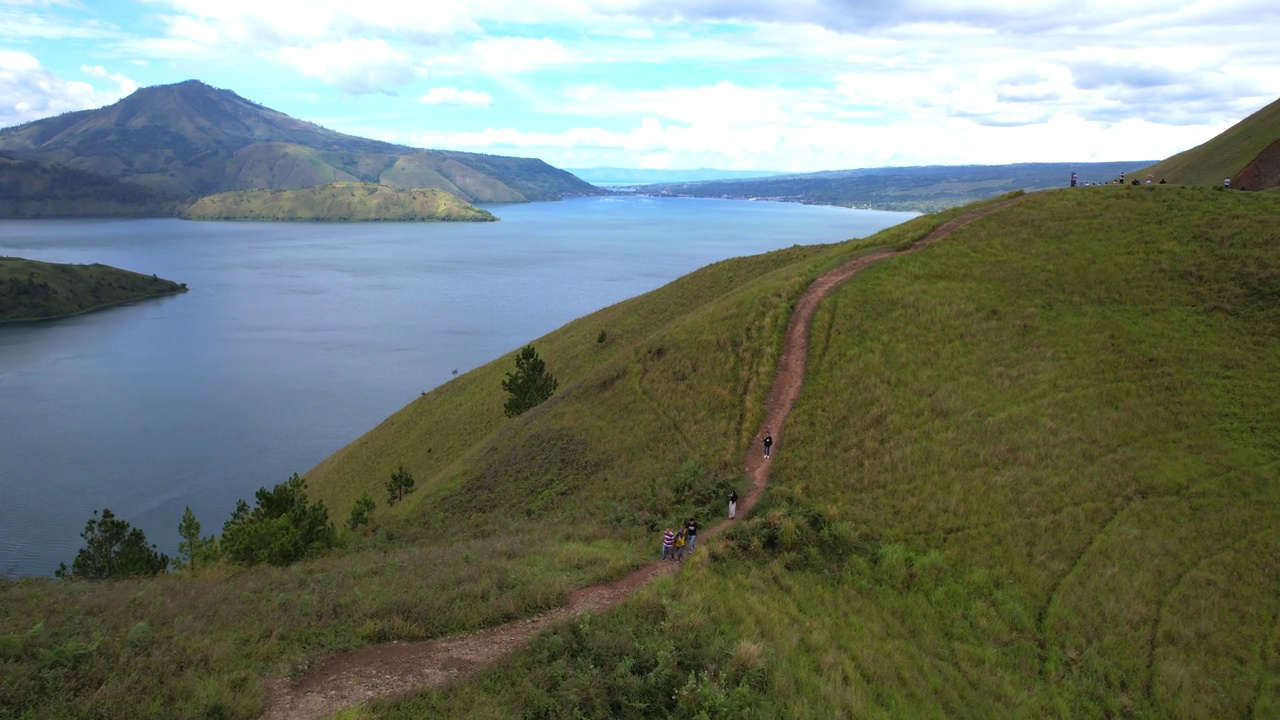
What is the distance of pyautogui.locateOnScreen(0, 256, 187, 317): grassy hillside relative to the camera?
437 feet

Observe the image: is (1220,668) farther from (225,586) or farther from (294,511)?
(294,511)

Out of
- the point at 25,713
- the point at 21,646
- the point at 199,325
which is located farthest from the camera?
the point at 199,325

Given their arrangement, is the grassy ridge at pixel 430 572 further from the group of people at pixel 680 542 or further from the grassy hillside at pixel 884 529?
the group of people at pixel 680 542

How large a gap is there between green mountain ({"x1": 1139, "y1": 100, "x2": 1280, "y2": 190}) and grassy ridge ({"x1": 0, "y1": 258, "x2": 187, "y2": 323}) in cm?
18081

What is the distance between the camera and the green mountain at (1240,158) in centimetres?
4966

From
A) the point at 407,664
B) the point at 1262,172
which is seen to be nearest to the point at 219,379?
the point at 407,664

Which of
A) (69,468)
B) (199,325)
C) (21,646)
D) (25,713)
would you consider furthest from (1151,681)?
(199,325)

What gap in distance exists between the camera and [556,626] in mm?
14758

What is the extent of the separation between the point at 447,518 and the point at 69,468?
53.3m

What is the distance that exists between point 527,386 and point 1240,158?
59715mm

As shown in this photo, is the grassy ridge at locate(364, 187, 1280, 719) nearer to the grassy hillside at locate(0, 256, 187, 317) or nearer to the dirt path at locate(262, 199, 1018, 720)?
the dirt path at locate(262, 199, 1018, 720)

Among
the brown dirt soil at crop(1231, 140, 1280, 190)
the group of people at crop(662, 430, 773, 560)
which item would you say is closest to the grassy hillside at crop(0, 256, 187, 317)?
the group of people at crop(662, 430, 773, 560)

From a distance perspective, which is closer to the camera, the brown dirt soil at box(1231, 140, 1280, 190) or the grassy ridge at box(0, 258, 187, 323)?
the brown dirt soil at box(1231, 140, 1280, 190)

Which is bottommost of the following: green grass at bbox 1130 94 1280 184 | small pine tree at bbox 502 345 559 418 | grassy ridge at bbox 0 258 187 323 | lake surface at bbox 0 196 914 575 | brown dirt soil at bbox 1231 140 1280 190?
lake surface at bbox 0 196 914 575
